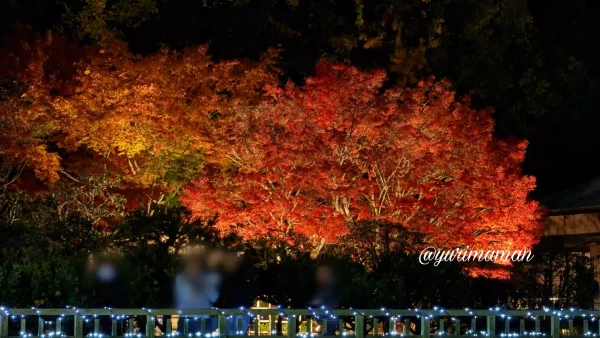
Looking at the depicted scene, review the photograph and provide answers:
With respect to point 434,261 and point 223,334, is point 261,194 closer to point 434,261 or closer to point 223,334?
point 434,261

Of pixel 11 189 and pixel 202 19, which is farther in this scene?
pixel 202 19

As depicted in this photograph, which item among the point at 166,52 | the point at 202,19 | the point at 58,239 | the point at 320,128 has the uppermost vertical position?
the point at 202,19

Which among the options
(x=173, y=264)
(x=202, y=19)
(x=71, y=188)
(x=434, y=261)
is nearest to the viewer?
(x=173, y=264)

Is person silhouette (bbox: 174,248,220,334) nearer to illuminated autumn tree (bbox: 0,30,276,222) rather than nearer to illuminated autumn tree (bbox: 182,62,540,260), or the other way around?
illuminated autumn tree (bbox: 182,62,540,260)

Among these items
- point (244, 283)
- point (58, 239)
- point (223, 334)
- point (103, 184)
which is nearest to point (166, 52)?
point (103, 184)

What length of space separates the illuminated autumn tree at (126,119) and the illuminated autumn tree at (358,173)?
1.42 metres

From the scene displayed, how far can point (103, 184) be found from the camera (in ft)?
80.0

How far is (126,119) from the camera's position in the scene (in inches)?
1039

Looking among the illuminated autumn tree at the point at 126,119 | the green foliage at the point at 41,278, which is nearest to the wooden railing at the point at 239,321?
the green foliage at the point at 41,278

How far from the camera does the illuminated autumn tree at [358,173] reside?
80.9 feet

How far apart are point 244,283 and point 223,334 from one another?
4.31 m

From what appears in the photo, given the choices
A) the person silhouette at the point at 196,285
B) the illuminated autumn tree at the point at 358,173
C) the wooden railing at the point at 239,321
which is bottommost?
the wooden railing at the point at 239,321

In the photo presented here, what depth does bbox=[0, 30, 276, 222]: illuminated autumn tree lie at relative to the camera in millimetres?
26219

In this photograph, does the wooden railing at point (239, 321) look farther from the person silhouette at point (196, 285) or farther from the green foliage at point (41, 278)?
the person silhouette at point (196, 285)
